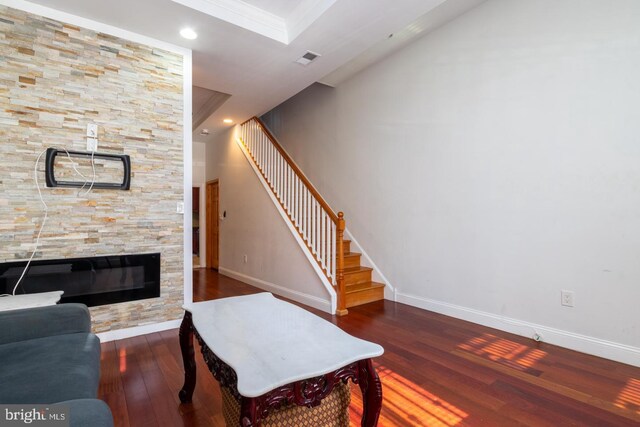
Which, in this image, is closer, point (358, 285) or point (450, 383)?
point (450, 383)

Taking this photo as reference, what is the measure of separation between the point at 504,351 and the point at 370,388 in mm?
1891

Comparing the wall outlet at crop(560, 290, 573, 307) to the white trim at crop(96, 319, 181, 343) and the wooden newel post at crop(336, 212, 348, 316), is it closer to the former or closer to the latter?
the wooden newel post at crop(336, 212, 348, 316)

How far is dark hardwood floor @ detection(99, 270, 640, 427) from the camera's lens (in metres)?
1.77

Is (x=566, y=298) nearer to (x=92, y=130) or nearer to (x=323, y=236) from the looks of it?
(x=323, y=236)

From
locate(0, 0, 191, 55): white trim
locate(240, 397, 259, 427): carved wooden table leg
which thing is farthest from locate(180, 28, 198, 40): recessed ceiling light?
locate(240, 397, 259, 427): carved wooden table leg

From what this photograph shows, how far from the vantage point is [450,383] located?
6.96 feet

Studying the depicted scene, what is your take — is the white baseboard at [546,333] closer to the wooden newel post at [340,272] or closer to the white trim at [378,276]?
the white trim at [378,276]

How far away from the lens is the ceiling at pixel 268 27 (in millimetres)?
2586

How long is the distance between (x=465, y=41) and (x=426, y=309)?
3.02 m

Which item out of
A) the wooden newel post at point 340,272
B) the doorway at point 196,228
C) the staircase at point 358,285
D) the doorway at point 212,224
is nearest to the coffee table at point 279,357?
the wooden newel post at point 340,272

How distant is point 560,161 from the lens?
2.75 m

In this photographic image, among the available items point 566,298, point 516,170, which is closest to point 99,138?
point 516,170

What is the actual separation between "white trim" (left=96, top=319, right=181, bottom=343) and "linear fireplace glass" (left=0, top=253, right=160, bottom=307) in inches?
10.7

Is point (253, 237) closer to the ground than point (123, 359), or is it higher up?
higher up
